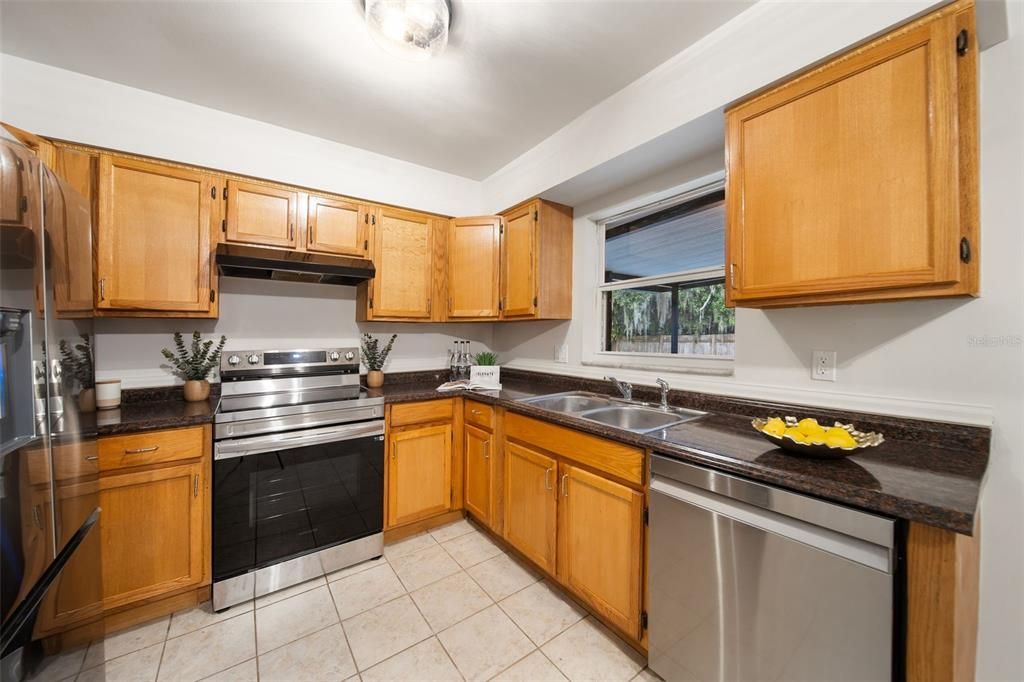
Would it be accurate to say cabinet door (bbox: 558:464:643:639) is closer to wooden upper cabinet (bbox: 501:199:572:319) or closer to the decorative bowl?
the decorative bowl

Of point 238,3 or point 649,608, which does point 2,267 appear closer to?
point 238,3

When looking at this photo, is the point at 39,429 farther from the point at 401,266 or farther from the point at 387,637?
the point at 401,266

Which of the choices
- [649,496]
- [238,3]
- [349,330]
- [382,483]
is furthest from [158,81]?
[649,496]

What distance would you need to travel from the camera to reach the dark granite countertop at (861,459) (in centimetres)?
87

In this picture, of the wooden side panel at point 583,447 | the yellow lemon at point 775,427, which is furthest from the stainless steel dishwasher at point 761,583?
the yellow lemon at point 775,427

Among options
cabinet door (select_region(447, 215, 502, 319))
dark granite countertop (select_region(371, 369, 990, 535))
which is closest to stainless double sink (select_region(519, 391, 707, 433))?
dark granite countertop (select_region(371, 369, 990, 535))

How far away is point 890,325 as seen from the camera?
4.38 feet

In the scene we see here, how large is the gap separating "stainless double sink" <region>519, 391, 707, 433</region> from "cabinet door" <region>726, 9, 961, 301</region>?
0.70 metres

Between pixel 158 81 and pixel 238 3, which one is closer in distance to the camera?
pixel 238 3

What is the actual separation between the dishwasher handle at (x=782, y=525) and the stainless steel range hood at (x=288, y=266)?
2021 millimetres

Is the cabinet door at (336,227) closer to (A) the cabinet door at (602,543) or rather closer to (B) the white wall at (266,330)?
(B) the white wall at (266,330)

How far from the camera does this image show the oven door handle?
5.84 feet

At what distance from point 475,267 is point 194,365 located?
1.78 metres

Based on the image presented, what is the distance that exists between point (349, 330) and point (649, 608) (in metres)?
2.39
